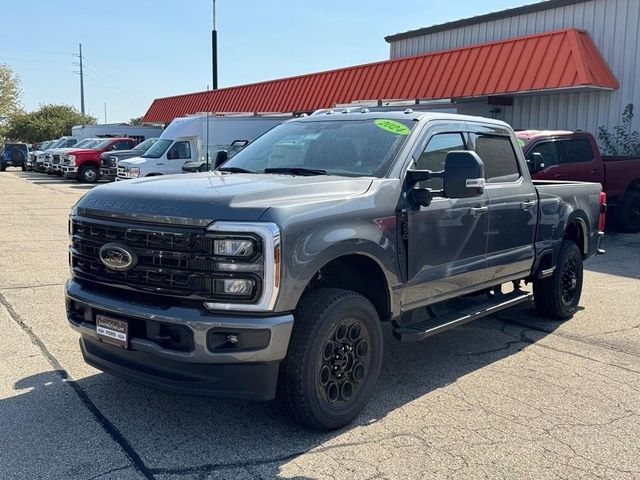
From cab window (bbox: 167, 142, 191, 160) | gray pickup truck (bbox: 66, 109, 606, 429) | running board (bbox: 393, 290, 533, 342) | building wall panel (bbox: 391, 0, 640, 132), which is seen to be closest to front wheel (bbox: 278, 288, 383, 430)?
gray pickup truck (bbox: 66, 109, 606, 429)

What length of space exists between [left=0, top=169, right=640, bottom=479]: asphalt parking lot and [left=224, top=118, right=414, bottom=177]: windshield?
165 centimetres

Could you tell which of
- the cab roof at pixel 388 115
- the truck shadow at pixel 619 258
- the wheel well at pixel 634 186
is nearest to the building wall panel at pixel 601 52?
the wheel well at pixel 634 186

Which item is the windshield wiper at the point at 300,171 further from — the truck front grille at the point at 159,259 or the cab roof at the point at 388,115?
the truck front grille at the point at 159,259

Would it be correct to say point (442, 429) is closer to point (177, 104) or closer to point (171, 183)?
point (171, 183)

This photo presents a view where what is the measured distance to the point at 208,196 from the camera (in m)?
3.63

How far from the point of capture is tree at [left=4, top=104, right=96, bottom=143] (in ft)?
224

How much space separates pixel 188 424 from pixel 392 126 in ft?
8.47

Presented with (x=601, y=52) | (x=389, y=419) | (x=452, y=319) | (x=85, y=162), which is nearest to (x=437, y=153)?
(x=452, y=319)

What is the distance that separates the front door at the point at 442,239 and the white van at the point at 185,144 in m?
15.2

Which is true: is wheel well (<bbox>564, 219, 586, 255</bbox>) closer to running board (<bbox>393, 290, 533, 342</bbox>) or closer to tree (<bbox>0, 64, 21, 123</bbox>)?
running board (<bbox>393, 290, 533, 342</bbox>)

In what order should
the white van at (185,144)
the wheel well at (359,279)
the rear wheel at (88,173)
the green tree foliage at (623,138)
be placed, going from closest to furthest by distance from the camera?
the wheel well at (359,279) < the green tree foliage at (623,138) < the white van at (185,144) < the rear wheel at (88,173)

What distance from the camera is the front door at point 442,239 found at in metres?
4.49

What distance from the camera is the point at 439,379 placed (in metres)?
4.94

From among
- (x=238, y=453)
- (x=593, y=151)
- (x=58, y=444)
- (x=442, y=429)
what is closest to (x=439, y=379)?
(x=442, y=429)
